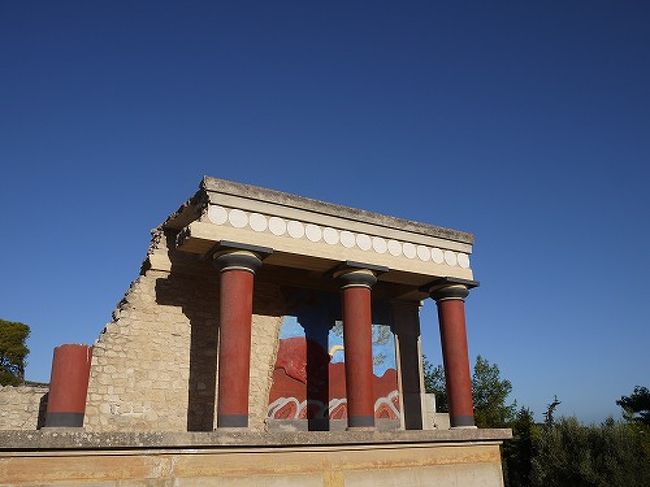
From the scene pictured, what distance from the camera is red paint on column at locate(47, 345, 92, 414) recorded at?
328 inches

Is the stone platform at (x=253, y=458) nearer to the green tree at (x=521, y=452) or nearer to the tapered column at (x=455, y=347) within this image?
the tapered column at (x=455, y=347)

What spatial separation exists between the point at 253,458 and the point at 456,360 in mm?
5623

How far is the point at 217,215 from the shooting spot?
9.40 metres

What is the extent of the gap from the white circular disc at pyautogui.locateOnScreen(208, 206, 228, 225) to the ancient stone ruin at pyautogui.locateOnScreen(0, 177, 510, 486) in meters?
0.02

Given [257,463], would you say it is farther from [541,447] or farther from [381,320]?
[541,447]

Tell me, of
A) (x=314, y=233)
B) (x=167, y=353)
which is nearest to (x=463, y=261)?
(x=314, y=233)

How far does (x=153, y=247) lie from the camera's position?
10.9 m

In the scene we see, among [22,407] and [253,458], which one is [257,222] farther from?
[22,407]

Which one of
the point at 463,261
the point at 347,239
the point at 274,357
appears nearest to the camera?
the point at 347,239

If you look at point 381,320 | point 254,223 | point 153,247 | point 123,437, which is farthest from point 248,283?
point 381,320

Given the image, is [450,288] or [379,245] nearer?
[379,245]

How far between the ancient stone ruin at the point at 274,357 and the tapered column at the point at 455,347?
3 centimetres

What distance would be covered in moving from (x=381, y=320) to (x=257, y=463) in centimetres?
A: 616

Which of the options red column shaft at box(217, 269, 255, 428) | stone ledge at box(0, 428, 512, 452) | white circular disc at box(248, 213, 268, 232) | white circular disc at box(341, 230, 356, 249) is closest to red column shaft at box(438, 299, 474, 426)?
stone ledge at box(0, 428, 512, 452)
